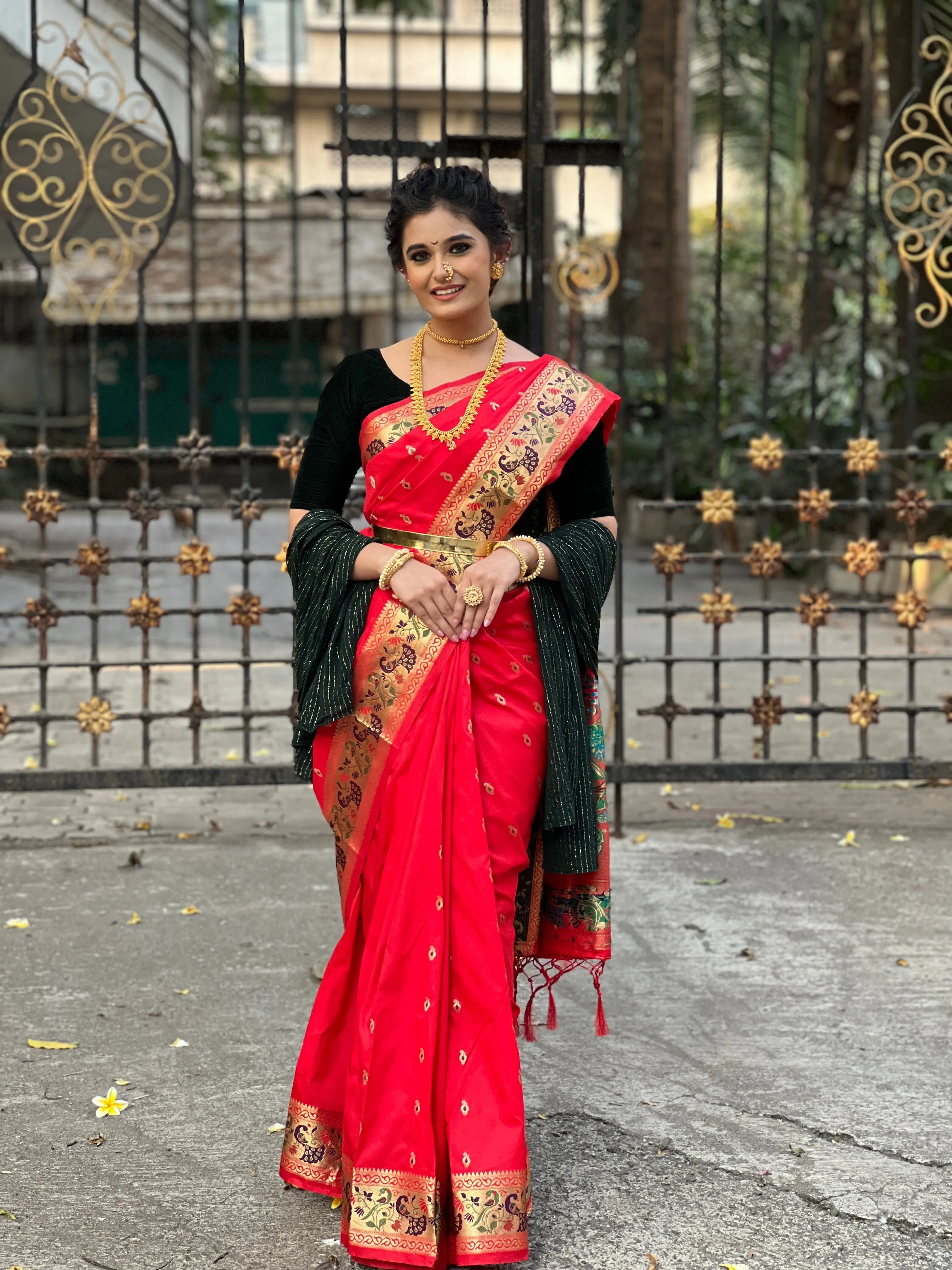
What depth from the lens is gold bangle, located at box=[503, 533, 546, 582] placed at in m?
2.50

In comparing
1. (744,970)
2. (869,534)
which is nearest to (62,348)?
(869,534)

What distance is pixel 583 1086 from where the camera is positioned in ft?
10.3

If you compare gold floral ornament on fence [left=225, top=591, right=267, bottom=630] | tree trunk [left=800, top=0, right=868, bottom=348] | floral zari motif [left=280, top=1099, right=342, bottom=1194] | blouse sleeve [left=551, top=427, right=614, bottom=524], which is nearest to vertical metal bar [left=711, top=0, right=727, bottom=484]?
gold floral ornament on fence [left=225, top=591, right=267, bottom=630]

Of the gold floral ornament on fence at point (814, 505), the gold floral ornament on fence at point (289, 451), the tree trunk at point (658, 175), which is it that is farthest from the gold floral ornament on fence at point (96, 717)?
the tree trunk at point (658, 175)

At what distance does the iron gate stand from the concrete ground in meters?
0.33

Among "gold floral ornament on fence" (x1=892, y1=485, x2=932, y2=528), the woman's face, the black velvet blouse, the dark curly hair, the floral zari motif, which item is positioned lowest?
the floral zari motif

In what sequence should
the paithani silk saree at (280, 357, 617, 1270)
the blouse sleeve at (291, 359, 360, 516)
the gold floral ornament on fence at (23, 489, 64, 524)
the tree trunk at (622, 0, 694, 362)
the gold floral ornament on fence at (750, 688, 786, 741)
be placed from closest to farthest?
the paithani silk saree at (280, 357, 617, 1270) → the blouse sleeve at (291, 359, 360, 516) → the gold floral ornament on fence at (23, 489, 64, 524) → the gold floral ornament on fence at (750, 688, 786, 741) → the tree trunk at (622, 0, 694, 362)

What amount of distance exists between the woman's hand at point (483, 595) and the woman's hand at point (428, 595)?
0.04ft

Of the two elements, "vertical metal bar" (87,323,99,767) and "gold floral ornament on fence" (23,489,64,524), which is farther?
"gold floral ornament on fence" (23,489,64,524)

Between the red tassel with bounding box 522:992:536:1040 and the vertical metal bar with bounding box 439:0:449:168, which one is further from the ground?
the vertical metal bar with bounding box 439:0:449:168

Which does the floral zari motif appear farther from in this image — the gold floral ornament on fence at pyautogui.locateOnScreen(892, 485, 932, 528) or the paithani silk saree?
the gold floral ornament on fence at pyautogui.locateOnScreen(892, 485, 932, 528)

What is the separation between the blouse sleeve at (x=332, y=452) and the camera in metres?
2.56

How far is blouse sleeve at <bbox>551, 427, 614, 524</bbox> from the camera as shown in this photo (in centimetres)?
261

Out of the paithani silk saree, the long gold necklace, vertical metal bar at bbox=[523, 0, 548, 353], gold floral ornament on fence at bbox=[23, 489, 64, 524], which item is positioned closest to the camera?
the paithani silk saree
